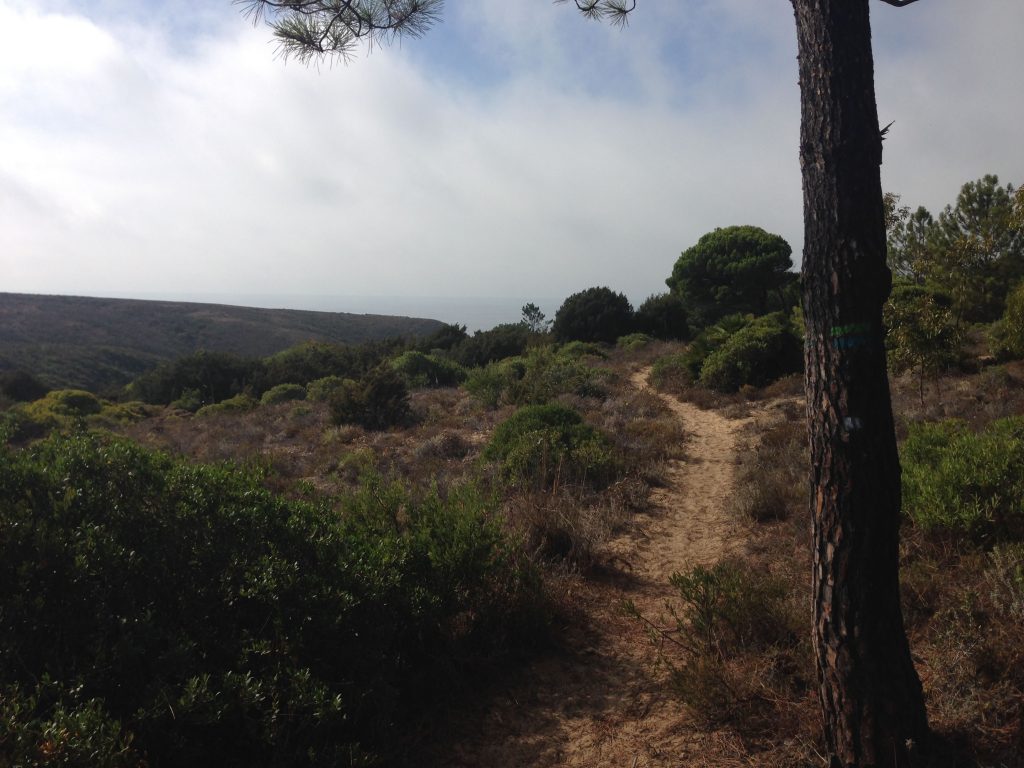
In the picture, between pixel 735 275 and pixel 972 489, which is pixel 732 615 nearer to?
pixel 972 489

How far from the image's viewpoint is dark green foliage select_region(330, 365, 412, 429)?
13102 millimetres

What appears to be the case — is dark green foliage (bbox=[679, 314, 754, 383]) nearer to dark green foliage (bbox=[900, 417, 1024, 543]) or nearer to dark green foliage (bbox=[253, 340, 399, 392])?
dark green foliage (bbox=[900, 417, 1024, 543])

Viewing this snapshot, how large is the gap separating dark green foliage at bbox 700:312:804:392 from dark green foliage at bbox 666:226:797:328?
16.4 metres

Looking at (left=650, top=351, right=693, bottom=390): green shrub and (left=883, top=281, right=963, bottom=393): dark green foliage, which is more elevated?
(left=883, top=281, right=963, bottom=393): dark green foliage

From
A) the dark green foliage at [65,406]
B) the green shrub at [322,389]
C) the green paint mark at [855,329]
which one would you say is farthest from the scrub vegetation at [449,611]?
the dark green foliage at [65,406]

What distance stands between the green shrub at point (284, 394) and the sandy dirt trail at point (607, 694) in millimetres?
16898

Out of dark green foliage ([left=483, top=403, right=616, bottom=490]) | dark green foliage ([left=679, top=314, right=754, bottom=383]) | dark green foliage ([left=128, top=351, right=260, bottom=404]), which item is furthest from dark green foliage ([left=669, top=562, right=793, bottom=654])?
dark green foliage ([left=128, top=351, right=260, bottom=404])

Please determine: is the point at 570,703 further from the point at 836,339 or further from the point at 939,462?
the point at 939,462

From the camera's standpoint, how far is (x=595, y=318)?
91.1ft

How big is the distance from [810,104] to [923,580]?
114 inches

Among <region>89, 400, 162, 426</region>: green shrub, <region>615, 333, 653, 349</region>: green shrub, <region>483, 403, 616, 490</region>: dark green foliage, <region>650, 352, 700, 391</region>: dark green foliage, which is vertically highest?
<region>615, 333, 653, 349</region>: green shrub

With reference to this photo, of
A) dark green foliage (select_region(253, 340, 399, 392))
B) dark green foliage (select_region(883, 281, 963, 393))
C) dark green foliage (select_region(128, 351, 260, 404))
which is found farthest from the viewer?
dark green foliage (select_region(128, 351, 260, 404))

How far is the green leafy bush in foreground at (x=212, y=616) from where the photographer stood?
240 cm

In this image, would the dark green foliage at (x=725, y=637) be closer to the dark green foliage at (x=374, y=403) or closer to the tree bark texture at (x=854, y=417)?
the tree bark texture at (x=854, y=417)
